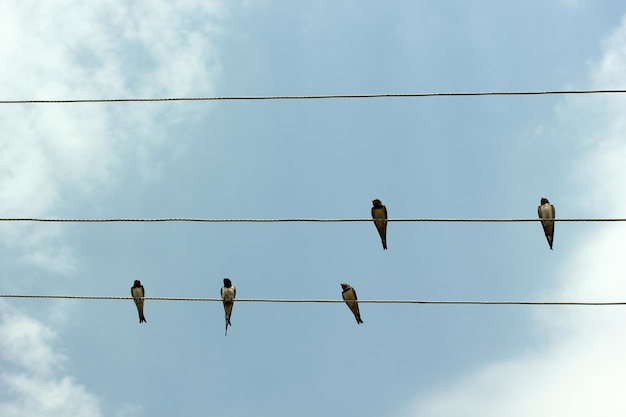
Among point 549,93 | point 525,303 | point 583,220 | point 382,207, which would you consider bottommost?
point 525,303

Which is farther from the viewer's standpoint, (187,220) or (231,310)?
(231,310)

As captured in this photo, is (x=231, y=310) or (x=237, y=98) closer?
(x=237, y=98)

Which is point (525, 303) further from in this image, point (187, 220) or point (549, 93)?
point (187, 220)

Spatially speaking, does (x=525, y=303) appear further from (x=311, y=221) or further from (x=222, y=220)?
(x=222, y=220)

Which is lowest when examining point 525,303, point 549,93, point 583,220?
point 525,303

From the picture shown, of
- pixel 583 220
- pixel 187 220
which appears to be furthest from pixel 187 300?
pixel 583 220

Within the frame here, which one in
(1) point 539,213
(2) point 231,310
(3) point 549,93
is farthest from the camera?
(1) point 539,213

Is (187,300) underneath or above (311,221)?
underneath

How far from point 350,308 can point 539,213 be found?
14.2ft

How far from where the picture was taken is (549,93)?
10117mm

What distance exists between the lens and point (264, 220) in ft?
33.9

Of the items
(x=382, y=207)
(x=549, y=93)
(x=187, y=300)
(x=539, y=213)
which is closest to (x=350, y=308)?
(x=382, y=207)

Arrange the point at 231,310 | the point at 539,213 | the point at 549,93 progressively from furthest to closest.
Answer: the point at 539,213, the point at 231,310, the point at 549,93

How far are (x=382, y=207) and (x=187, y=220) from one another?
27.7ft
